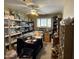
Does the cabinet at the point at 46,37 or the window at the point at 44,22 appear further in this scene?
the window at the point at 44,22

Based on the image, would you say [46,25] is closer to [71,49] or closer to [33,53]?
[33,53]

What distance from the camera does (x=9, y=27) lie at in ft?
23.8

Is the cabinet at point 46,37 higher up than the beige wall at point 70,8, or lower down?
lower down

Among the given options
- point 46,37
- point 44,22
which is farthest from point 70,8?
point 44,22

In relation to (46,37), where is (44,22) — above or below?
above

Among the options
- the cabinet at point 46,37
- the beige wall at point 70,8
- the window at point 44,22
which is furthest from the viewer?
the window at point 44,22

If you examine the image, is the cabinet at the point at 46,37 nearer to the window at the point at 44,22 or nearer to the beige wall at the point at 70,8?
the window at the point at 44,22

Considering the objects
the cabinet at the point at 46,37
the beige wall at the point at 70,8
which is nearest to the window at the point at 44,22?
the cabinet at the point at 46,37

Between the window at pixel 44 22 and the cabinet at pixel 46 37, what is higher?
the window at pixel 44 22

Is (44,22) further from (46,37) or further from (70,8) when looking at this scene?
(70,8)

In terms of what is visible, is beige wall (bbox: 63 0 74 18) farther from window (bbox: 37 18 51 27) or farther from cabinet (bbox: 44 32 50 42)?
window (bbox: 37 18 51 27)

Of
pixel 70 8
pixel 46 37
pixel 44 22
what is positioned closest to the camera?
pixel 70 8

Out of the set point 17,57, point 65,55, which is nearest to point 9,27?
point 17,57

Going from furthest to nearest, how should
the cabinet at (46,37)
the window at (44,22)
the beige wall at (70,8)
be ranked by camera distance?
the window at (44,22) < the cabinet at (46,37) < the beige wall at (70,8)
